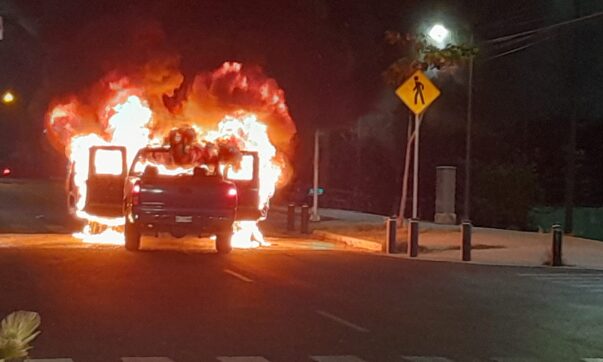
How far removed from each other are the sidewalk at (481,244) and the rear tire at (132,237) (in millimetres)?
5581

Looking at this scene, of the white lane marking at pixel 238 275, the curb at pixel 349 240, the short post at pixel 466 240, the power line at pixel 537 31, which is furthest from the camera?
the power line at pixel 537 31

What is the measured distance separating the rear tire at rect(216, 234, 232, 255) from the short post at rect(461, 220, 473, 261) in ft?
15.6

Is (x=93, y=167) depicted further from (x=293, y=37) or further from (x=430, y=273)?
(x=293, y=37)

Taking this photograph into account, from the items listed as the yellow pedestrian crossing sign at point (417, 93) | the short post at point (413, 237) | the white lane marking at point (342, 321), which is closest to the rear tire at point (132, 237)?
the short post at point (413, 237)

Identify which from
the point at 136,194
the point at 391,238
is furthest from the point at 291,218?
the point at 136,194

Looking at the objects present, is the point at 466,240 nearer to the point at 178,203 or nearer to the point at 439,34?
the point at 178,203

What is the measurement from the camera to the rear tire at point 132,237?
21.8m

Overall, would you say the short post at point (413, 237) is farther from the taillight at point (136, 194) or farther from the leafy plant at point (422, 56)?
the leafy plant at point (422, 56)

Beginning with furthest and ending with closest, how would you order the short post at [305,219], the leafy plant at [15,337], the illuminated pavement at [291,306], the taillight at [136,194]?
1. the short post at [305,219]
2. the taillight at [136,194]
3. the illuminated pavement at [291,306]
4. the leafy plant at [15,337]

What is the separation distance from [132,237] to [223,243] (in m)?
1.86

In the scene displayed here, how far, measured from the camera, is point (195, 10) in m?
43.7

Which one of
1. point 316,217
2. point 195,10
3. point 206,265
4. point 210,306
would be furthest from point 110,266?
point 195,10

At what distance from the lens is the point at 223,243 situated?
878 inches

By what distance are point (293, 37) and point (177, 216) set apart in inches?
820
